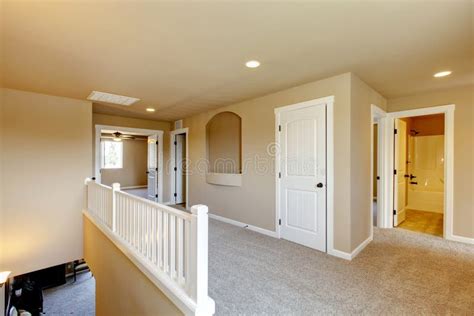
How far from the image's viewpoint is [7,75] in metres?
2.89

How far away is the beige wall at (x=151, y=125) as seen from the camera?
5.22m

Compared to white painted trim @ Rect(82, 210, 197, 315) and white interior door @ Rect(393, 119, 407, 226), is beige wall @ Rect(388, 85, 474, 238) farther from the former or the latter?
white painted trim @ Rect(82, 210, 197, 315)

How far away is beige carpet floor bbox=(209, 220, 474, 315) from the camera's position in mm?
1916

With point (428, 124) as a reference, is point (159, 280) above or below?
below

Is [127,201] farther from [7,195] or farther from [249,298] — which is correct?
[7,195]

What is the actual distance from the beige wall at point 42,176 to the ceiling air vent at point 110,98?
42 cm

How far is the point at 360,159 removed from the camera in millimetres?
3061

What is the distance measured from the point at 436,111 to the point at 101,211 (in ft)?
18.0

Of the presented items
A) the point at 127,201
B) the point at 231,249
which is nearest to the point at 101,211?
the point at 127,201

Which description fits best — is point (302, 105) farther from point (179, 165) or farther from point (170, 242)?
point (179, 165)

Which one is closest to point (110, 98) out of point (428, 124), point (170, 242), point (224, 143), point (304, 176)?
point (224, 143)

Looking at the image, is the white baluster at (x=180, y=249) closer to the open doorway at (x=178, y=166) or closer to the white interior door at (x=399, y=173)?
the white interior door at (x=399, y=173)

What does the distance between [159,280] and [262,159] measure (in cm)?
251

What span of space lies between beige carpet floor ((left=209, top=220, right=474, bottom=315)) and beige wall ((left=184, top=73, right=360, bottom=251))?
1.61ft
